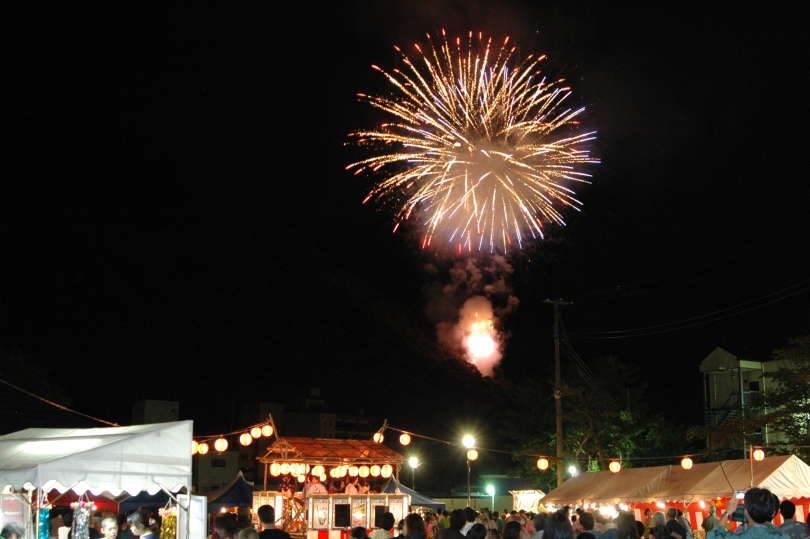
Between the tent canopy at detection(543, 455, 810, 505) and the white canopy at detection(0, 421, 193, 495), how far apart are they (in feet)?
41.6

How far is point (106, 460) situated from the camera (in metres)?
9.62

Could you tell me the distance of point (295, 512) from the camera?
22750 millimetres

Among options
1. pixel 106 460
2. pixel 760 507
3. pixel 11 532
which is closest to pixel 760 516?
pixel 760 507

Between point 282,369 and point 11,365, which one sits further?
point 282,369

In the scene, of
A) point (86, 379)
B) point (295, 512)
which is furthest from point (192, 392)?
point (295, 512)

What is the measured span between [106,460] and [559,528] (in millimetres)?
6061

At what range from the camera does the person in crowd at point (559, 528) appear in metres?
5.77

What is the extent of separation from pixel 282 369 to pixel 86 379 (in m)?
18.4

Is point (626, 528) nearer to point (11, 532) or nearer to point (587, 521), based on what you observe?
point (587, 521)

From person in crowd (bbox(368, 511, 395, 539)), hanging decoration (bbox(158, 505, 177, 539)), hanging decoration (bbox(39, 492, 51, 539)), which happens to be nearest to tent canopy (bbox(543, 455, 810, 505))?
person in crowd (bbox(368, 511, 395, 539))

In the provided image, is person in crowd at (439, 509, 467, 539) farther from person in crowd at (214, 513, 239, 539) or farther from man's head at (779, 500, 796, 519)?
man's head at (779, 500, 796, 519)

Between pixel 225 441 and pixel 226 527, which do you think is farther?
pixel 225 441

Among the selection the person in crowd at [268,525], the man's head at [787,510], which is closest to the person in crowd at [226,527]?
the person in crowd at [268,525]

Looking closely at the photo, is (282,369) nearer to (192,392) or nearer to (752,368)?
(192,392)
